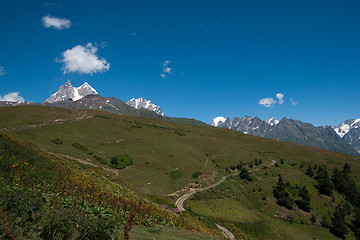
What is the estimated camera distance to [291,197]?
66.6m

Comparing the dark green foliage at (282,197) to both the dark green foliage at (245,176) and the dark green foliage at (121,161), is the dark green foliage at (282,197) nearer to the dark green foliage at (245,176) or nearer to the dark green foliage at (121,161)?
the dark green foliage at (245,176)

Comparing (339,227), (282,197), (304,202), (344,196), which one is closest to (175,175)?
(282,197)

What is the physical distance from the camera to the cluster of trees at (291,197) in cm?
6234

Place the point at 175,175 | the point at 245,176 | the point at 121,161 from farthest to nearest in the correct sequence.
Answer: the point at 245,176
the point at 121,161
the point at 175,175

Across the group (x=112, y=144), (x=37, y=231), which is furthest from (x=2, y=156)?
(x=112, y=144)

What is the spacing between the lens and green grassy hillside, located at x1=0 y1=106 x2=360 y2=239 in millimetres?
45000

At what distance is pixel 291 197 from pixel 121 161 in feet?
186

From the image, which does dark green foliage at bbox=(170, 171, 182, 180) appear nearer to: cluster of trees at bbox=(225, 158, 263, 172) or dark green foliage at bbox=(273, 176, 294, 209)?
cluster of trees at bbox=(225, 158, 263, 172)

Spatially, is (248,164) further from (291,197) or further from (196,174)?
(196,174)

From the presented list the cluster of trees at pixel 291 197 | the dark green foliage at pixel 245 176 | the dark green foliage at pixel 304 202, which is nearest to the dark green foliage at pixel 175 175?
the dark green foliage at pixel 245 176

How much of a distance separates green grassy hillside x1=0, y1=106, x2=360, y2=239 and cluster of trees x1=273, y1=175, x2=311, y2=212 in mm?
1010

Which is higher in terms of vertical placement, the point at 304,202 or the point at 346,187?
the point at 346,187

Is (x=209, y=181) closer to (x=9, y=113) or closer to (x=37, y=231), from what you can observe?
(x=37, y=231)

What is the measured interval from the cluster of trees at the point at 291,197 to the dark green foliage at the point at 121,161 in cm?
4854
